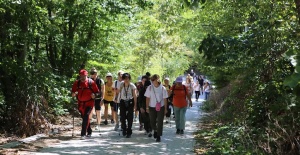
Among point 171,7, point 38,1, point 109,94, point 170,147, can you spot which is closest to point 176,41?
point 171,7

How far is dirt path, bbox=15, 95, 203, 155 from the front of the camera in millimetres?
8961

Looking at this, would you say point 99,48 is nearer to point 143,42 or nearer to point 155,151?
point 155,151

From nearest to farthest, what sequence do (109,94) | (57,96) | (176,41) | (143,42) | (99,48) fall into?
(57,96), (109,94), (99,48), (143,42), (176,41)

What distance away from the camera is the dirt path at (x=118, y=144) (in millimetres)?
8961

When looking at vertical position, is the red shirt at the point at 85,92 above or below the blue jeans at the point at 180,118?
above

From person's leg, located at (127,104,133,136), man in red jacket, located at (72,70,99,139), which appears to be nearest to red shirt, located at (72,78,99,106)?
man in red jacket, located at (72,70,99,139)

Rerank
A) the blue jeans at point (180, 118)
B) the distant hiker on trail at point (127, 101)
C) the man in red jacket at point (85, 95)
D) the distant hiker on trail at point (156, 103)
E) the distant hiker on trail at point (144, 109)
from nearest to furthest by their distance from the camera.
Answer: the man in red jacket at point (85, 95) → the distant hiker on trail at point (156, 103) → the distant hiker on trail at point (127, 101) → the distant hiker on trail at point (144, 109) → the blue jeans at point (180, 118)

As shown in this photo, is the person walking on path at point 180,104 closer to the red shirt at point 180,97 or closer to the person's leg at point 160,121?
the red shirt at point 180,97

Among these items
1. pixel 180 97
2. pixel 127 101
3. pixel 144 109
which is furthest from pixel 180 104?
pixel 127 101

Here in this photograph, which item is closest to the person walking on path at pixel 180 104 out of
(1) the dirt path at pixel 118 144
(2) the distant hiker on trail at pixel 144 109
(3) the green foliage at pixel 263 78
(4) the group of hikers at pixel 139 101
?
(4) the group of hikers at pixel 139 101

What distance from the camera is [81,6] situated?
13.7 meters

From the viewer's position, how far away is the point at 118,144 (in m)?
10.1

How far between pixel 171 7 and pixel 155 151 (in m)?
10.4

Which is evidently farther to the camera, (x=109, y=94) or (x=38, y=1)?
(x=109, y=94)
